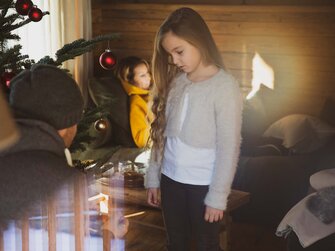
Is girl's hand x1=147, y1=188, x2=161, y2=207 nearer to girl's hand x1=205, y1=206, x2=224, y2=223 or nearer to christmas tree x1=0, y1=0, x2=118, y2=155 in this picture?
girl's hand x1=205, y1=206, x2=224, y2=223

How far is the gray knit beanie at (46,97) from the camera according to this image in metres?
1.23

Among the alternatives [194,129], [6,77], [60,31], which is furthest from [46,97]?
[60,31]

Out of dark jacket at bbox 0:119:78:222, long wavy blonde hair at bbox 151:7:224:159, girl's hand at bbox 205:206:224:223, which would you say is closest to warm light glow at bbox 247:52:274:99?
long wavy blonde hair at bbox 151:7:224:159

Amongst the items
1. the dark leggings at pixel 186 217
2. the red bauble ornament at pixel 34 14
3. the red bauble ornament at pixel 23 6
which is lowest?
the dark leggings at pixel 186 217

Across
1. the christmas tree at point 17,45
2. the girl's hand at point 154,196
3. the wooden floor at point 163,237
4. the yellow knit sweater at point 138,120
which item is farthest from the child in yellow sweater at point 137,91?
the christmas tree at point 17,45

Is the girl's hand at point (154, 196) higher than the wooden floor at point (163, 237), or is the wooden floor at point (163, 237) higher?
the girl's hand at point (154, 196)

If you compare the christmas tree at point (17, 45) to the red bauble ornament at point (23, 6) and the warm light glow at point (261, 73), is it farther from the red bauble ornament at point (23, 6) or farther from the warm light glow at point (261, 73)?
the warm light glow at point (261, 73)

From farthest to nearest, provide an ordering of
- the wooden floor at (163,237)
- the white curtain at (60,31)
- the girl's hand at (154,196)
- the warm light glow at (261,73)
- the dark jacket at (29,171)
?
the warm light glow at (261,73), the white curtain at (60,31), the wooden floor at (163,237), the girl's hand at (154,196), the dark jacket at (29,171)

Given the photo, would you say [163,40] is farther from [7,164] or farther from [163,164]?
[7,164]

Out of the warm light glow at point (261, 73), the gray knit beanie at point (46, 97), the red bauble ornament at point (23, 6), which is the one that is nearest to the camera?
the gray knit beanie at point (46, 97)

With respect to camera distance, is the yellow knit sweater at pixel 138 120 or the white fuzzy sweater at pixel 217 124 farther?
the yellow knit sweater at pixel 138 120

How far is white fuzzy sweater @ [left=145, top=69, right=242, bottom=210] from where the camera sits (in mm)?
1808

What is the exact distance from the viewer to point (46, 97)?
48.8 inches

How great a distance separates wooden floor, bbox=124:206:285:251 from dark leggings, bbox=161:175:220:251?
1.03m
